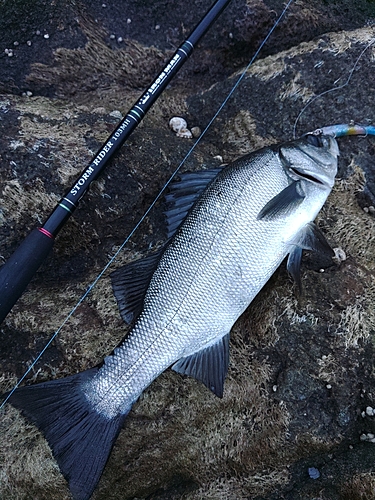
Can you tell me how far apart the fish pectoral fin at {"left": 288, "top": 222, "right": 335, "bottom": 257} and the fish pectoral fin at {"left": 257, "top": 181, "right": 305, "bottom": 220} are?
18 cm

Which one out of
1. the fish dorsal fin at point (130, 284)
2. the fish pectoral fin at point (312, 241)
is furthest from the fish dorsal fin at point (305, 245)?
the fish dorsal fin at point (130, 284)

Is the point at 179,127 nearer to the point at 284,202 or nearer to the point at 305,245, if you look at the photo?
the point at 284,202

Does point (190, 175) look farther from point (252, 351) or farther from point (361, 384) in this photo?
point (361, 384)

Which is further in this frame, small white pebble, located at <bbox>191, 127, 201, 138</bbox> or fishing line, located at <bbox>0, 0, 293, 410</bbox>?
small white pebble, located at <bbox>191, 127, 201, 138</bbox>

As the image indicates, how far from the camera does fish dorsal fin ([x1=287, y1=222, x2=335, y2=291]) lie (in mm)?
2719

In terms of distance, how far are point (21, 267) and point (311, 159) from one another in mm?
1955

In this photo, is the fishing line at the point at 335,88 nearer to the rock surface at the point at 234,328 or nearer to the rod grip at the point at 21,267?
the rock surface at the point at 234,328

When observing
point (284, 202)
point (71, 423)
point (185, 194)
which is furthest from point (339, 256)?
point (71, 423)

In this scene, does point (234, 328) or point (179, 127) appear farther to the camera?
point (179, 127)

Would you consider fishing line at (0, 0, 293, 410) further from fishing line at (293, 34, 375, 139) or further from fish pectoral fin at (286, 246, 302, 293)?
fish pectoral fin at (286, 246, 302, 293)

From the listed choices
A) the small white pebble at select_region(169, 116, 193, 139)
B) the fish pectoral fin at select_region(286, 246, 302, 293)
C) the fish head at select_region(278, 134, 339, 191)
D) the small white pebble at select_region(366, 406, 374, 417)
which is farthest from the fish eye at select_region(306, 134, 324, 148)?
the small white pebble at select_region(366, 406, 374, 417)

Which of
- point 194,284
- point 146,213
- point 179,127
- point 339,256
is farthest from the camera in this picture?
point 179,127

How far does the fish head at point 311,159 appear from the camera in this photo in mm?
2742

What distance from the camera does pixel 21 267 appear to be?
260cm
